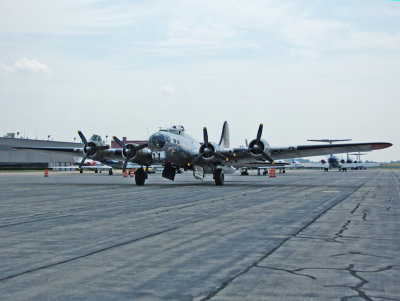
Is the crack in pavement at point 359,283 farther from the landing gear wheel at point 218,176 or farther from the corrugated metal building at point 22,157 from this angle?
the corrugated metal building at point 22,157

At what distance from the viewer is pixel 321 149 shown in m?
36.3

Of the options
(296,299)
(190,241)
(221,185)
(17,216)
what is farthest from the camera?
(221,185)

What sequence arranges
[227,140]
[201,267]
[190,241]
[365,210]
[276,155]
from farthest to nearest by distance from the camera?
[227,140] < [276,155] < [365,210] < [190,241] < [201,267]

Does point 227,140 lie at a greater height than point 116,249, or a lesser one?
greater

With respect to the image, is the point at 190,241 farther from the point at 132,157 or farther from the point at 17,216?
the point at 132,157

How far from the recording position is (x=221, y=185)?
35.4m

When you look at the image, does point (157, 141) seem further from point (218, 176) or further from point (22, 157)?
point (22, 157)

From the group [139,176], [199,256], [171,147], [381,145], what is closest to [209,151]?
[171,147]

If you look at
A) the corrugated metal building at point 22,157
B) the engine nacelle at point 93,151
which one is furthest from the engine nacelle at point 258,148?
the corrugated metal building at point 22,157

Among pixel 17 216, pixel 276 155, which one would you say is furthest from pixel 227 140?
pixel 17 216

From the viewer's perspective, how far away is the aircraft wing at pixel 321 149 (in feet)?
112

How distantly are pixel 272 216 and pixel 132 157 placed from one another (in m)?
22.6

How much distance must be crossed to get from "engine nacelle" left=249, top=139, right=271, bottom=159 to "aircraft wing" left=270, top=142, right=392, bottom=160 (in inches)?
53.3

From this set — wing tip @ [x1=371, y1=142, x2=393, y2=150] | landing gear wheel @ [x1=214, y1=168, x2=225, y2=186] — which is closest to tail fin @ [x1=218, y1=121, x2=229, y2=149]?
landing gear wheel @ [x1=214, y1=168, x2=225, y2=186]
